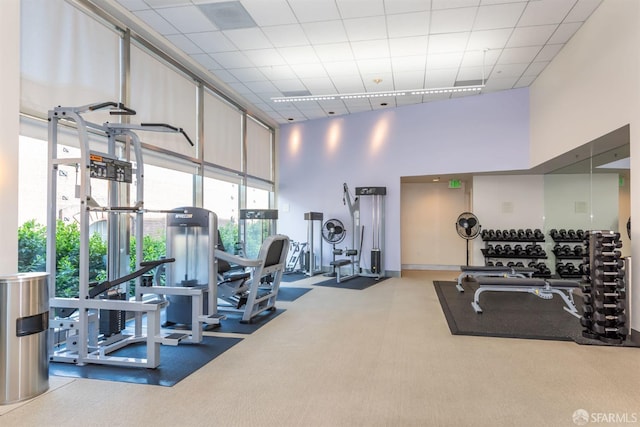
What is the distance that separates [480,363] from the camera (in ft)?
10.7

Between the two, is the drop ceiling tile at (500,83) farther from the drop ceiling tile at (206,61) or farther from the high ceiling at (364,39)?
the drop ceiling tile at (206,61)

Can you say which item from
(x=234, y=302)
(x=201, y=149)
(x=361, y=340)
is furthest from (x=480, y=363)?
(x=201, y=149)

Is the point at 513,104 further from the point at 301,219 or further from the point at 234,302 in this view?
the point at 234,302

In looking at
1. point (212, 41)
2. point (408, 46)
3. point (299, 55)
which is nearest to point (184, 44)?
point (212, 41)

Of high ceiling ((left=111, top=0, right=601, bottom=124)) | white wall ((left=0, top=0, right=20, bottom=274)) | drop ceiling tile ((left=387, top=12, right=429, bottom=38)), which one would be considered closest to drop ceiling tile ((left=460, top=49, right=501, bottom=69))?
high ceiling ((left=111, top=0, right=601, bottom=124))

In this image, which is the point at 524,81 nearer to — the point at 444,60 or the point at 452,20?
the point at 444,60

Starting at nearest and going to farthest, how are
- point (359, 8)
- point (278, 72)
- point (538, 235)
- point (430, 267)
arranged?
point (359, 8)
point (278, 72)
point (538, 235)
point (430, 267)

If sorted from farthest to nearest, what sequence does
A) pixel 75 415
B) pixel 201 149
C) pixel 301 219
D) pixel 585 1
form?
pixel 301 219, pixel 201 149, pixel 585 1, pixel 75 415

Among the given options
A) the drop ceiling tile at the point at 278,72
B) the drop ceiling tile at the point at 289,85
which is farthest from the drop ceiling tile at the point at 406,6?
the drop ceiling tile at the point at 289,85

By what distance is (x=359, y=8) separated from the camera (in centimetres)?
452

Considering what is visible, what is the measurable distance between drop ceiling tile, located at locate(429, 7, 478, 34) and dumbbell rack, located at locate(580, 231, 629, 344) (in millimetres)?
2963

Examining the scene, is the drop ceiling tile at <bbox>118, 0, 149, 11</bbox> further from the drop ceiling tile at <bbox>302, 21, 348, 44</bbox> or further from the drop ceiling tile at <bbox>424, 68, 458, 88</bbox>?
the drop ceiling tile at <bbox>424, 68, 458, 88</bbox>

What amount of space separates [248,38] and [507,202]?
647cm

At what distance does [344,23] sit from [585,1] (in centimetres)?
284
